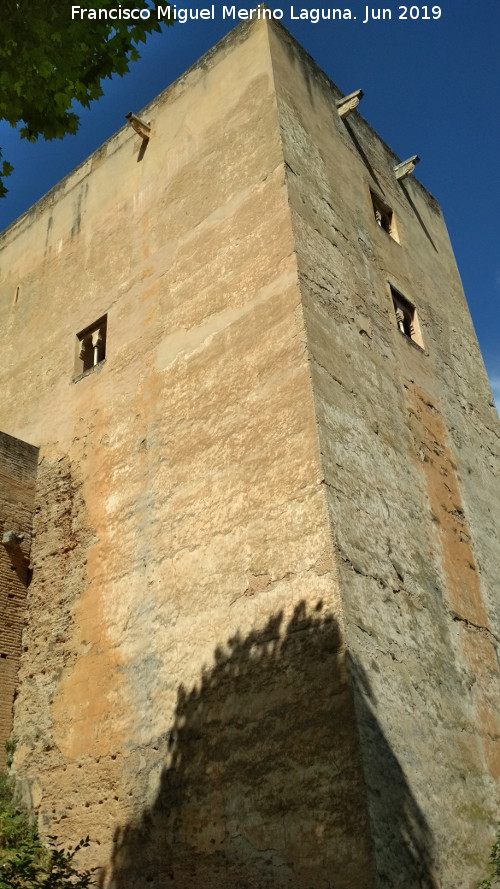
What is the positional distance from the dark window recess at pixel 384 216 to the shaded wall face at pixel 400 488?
0.09m

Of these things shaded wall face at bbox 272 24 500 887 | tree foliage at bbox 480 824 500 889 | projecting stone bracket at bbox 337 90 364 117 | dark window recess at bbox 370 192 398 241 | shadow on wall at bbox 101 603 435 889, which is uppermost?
projecting stone bracket at bbox 337 90 364 117

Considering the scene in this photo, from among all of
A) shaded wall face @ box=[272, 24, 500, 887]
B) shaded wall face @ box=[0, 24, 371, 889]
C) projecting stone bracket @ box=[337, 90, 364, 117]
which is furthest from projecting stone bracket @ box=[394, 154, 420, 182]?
shaded wall face @ box=[0, 24, 371, 889]

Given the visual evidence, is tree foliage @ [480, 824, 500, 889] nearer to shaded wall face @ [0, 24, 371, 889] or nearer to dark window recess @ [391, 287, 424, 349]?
shaded wall face @ [0, 24, 371, 889]

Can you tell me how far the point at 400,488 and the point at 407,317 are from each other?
130 inches

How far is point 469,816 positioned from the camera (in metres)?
6.38

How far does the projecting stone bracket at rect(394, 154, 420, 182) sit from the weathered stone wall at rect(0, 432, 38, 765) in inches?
267

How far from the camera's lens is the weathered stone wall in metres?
8.62

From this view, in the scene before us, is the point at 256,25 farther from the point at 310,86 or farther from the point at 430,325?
the point at 430,325

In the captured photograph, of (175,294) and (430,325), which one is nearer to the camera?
(175,294)

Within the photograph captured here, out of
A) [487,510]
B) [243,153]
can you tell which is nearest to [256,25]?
[243,153]

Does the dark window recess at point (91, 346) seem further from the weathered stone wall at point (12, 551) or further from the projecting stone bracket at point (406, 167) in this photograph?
the projecting stone bracket at point (406, 167)

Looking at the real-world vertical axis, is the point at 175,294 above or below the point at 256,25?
below

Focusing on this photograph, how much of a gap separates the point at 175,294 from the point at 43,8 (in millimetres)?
4021

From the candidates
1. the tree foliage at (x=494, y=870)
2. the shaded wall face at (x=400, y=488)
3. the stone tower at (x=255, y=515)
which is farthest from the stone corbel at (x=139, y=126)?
the tree foliage at (x=494, y=870)
